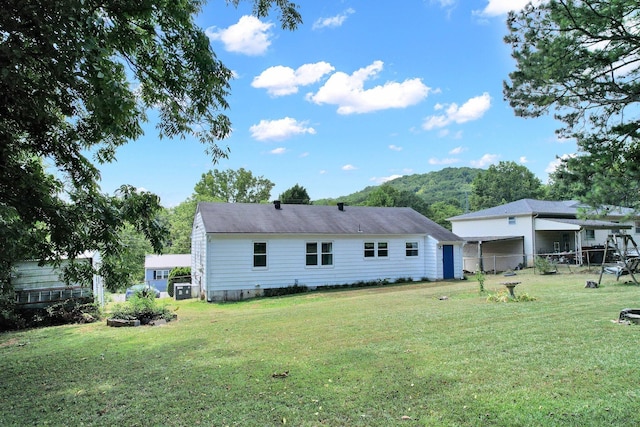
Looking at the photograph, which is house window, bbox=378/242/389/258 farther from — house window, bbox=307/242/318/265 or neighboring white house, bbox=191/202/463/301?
house window, bbox=307/242/318/265

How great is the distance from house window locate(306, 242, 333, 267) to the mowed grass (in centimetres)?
964

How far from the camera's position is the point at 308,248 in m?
Result: 19.2

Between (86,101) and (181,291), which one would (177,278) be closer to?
(181,291)

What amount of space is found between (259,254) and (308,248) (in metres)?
2.61

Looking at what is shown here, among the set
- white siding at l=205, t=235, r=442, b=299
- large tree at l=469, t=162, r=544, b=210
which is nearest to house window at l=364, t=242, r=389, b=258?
white siding at l=205, t=235, r=442, b=299

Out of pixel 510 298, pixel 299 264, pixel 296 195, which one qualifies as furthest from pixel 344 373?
pixel 296 195

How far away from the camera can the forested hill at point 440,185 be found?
76.8 metres

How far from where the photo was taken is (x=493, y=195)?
2510 inches

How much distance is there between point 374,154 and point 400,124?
1314 centimetres

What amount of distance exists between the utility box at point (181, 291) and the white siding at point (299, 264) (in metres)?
3.18

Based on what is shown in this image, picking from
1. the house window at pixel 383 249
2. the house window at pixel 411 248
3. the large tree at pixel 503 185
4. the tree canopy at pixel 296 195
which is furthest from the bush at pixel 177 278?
the large tree at pixel 503 185

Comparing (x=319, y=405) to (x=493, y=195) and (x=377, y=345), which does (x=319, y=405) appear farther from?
(x=493, y=195)

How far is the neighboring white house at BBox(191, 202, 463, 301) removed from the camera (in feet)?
56.4

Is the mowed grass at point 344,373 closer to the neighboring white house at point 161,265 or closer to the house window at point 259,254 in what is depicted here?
the house window at point 259,254
